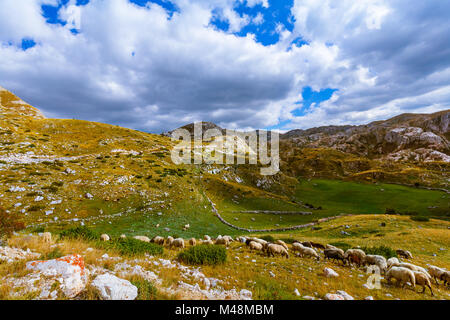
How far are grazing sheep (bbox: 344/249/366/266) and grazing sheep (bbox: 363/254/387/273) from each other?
0.22 m

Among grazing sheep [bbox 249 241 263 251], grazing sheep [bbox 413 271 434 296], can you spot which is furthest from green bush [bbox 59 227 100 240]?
grazing sheep [bbox 413 271 434 296]

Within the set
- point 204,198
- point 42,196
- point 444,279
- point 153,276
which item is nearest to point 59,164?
point 42,196

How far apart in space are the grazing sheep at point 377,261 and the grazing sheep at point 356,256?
22cm

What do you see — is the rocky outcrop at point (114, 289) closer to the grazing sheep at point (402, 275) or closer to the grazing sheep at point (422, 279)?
the grazing sheep at point (402, 275)

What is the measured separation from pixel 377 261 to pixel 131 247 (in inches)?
640

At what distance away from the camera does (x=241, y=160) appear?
3322 inches

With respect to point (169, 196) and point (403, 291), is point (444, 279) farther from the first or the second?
point (169, 196)

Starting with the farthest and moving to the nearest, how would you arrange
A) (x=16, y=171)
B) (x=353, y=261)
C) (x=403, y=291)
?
1. (x=16, y=171)
2. (x=353, y=261)
3. (x=403, y=291)

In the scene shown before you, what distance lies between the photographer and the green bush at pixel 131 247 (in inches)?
425

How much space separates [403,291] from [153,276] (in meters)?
12.1

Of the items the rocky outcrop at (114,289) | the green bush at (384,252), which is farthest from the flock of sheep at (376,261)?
the rocky outcrop at (114,289)

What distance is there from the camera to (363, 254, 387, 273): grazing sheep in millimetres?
11742

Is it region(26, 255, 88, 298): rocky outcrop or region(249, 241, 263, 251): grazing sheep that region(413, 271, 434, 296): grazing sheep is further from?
region(26, 255, 88, 298): rocky outcrop

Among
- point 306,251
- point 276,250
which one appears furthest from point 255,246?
point 306,251
